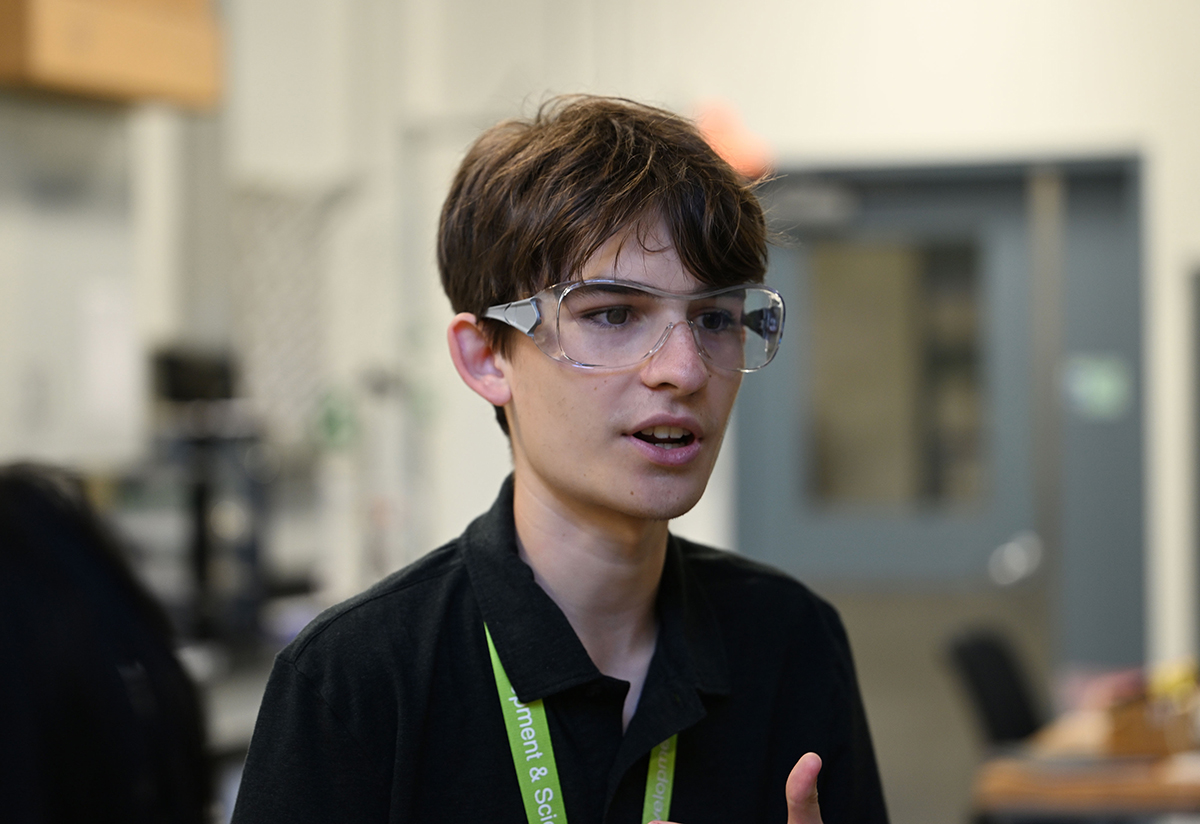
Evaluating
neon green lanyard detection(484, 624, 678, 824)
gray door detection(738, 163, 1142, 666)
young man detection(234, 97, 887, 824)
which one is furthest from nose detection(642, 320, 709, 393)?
gray door detection(738, 163, 1142, 666)

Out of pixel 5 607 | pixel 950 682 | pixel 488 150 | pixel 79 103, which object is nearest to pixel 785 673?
pixel 488 150

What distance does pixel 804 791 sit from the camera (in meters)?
0.93

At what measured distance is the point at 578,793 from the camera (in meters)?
0.99

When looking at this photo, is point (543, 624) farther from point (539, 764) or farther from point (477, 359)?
point (477, 359)

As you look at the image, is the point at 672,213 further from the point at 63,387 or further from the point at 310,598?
the point at 310,598

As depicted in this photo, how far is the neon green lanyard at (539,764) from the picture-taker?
977 mm

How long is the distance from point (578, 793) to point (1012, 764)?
6.52ft

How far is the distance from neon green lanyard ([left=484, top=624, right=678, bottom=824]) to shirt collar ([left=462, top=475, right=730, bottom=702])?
1 centimetres

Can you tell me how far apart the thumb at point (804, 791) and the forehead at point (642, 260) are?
1.21ft

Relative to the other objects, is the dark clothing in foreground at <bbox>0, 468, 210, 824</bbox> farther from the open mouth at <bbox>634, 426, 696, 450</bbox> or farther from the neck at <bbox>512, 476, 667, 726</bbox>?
the open mouth at <bbox>634, 426, 696, 450</bbox>

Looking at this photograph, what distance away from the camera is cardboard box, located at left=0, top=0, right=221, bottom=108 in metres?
2.53

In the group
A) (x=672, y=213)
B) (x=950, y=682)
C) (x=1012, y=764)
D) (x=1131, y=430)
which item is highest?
(x=672, y=213)

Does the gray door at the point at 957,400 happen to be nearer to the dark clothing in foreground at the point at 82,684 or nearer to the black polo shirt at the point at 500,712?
the dark clothing in foreground at the point at 82,684

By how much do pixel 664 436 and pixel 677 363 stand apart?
0.06 metres
